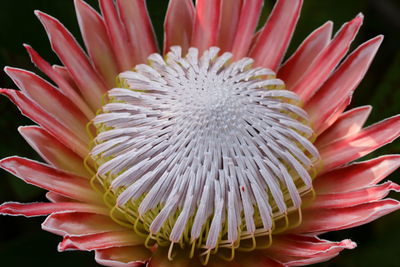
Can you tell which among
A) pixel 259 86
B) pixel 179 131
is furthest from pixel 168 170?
pixel 259 86

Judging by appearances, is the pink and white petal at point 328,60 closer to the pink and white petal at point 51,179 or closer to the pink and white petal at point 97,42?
the pink and white petal at point 97,42

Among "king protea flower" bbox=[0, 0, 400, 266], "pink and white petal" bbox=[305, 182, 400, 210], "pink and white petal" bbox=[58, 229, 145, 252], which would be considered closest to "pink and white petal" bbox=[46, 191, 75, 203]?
"king protea flower" bbox=[0, 0, 400, 266]

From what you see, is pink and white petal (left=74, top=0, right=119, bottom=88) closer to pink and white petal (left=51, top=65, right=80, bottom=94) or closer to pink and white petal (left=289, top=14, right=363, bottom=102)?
pink and white petal (left=51, top=65, right=80, bottom=94)

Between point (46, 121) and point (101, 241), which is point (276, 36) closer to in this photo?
point (46, 121)

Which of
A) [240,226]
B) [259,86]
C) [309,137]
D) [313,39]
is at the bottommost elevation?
[240,226]

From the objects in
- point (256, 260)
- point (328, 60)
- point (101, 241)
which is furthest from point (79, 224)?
point (328, 60)

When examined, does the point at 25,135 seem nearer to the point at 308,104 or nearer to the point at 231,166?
the point at 231,166
